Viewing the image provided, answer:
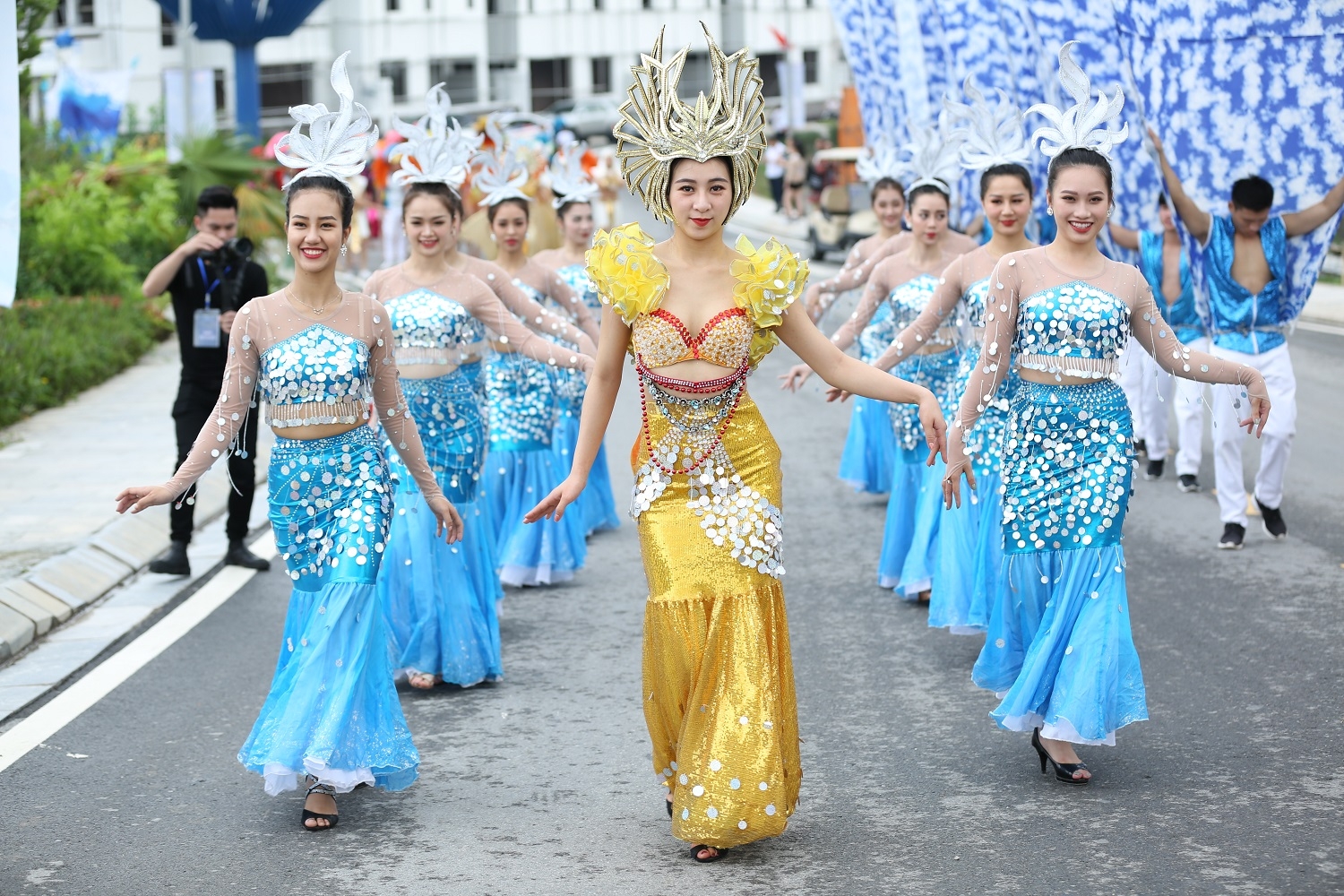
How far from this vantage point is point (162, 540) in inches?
391

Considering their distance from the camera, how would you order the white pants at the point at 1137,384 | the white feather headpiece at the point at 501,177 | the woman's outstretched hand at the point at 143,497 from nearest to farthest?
the woman's outstretched hand at the point at 143,497, the white feather headpiece at the point at 501,177, the white pants at the point at 1137,384

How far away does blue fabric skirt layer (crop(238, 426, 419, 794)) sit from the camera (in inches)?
213

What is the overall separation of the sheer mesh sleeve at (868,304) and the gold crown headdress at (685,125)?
3.04m

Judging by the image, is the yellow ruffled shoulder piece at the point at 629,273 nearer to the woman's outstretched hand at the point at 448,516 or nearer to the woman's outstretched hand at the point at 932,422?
the woman's outstretched hand at the point at 932,422

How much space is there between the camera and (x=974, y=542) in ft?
25.5

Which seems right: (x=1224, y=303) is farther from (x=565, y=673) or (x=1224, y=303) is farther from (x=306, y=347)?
(x=306, y=347)

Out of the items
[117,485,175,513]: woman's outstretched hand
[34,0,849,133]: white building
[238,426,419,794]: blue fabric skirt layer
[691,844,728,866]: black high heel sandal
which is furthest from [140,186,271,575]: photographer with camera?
[34,0,849,133]: white building

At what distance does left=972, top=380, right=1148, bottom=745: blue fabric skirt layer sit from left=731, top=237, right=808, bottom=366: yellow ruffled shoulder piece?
127cm

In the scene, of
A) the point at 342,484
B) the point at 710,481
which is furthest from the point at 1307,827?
the point at 342,484

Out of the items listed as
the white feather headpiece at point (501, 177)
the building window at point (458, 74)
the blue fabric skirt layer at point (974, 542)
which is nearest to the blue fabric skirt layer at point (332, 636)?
the blue fabric skirt layer at point (974, 542)

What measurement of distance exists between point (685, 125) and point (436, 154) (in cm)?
273

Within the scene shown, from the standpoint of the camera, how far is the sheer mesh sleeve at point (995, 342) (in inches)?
234

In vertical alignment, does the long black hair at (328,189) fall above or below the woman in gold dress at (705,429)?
above

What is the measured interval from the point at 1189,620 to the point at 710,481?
350 cm
